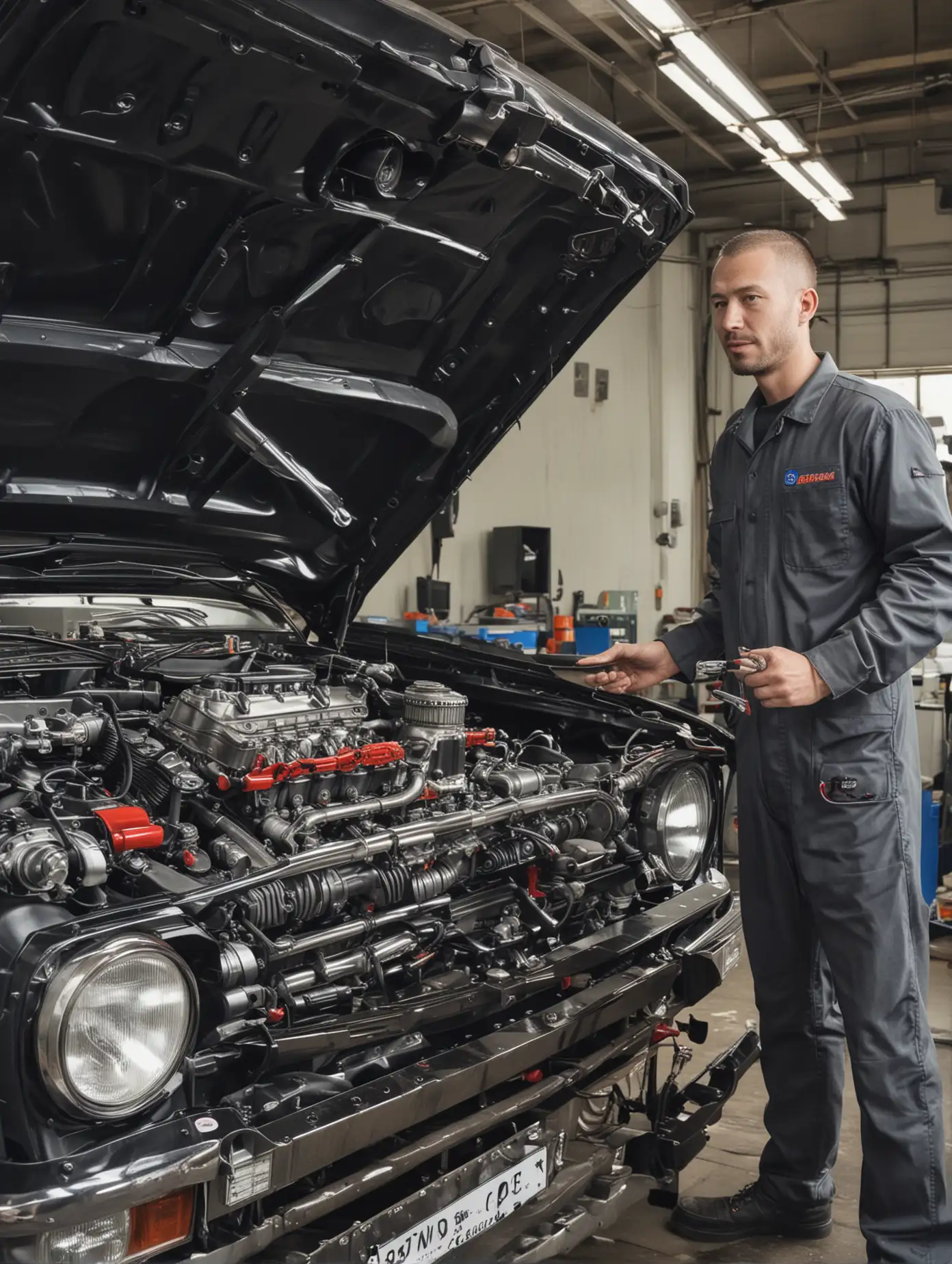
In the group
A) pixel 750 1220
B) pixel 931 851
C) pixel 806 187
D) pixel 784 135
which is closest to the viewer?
pixel 750 1220

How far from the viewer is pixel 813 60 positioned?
7.70m

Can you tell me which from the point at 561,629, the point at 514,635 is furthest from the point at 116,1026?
the point at 561,629

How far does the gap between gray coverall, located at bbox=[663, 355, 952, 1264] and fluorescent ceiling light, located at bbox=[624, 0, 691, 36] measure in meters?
3.43

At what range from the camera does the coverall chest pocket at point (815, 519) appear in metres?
2.19

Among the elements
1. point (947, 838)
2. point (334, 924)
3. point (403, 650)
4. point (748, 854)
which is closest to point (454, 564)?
point (947, 838)

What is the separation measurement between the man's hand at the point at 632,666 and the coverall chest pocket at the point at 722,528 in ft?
0.83

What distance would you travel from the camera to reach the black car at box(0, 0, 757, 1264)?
4.58 ft

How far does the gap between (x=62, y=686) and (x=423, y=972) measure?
85 cm

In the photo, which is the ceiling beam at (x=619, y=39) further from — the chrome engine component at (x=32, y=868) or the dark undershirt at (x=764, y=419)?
the chrome engine component at (x=32, y=868)

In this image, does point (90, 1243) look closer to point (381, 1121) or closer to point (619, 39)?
point (381, 1121)

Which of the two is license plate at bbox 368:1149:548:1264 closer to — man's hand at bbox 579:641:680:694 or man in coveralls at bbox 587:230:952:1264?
man in coveralls at bbox 587:230:952:1264

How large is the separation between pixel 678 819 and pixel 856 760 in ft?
1.45

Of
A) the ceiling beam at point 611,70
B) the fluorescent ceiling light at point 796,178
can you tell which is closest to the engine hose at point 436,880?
the ceiling beam at point 611,70

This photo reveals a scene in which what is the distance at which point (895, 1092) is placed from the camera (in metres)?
2.09
